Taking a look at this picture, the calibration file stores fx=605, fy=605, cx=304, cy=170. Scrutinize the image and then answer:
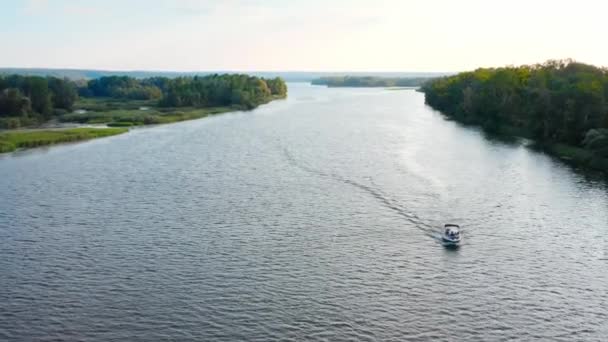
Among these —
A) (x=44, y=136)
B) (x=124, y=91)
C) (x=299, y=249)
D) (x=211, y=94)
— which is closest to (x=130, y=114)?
(x=211, y=94)

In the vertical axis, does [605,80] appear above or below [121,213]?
above

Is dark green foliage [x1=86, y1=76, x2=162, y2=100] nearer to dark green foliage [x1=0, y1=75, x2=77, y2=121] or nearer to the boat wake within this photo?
dark green foliage [x1=0, y1=75, x2=77, y2=121]

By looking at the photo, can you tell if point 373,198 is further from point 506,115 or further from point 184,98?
point 184,98

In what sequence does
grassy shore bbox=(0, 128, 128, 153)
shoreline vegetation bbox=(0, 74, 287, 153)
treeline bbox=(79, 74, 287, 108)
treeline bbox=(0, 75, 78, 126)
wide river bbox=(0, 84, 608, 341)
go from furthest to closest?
treeline bbox=(79, 74, 287, 108) < treeline bbox=(0, 75, 78, 126) < shoreline vegetation bbox=(0, 74, 287, 153) < grassy shore bbox=(0, 128, 128, 153) < wide river bbox=(0, 84, 608, 341)

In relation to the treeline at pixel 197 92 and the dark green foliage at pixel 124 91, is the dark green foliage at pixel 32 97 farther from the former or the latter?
the dark green foliage at pixel 124 91

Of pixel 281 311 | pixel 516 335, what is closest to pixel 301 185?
pixel 281 311

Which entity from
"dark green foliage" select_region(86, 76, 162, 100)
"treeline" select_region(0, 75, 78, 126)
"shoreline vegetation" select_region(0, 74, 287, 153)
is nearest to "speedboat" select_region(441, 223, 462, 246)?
"shoreline vegetation" select_region(0, 74, 287, 153)

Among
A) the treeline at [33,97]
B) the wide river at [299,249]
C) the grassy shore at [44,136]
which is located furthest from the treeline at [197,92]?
the wide river at [299,249]
